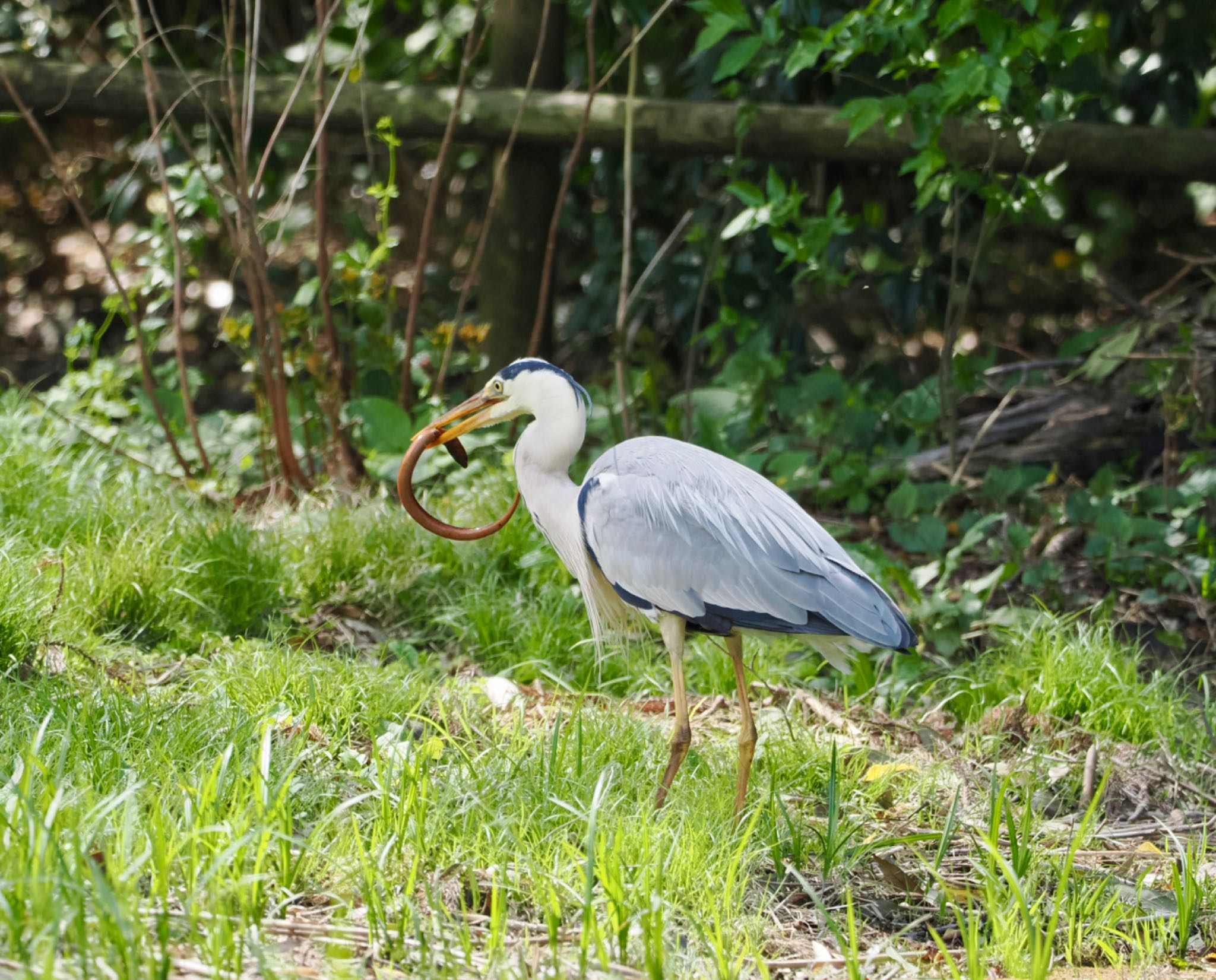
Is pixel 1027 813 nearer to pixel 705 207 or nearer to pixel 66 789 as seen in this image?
pixel 66 789

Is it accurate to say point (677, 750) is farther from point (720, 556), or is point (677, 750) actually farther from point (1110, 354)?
point (1110, 354)

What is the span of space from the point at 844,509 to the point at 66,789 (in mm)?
3291

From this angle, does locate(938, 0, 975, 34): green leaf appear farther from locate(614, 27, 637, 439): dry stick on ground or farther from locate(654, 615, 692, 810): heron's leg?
locate(654, 615, 692, 810): heron's leg

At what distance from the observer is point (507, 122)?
16.5 ft

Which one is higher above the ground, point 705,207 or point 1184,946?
point 705,207

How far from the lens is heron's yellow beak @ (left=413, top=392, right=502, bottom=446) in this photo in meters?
3.18

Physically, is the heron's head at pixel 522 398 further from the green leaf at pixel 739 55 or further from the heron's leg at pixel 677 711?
the green leaf at pixel 739 55

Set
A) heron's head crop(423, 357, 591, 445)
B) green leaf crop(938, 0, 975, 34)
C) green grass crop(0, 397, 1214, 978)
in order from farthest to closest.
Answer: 1. green leaf crop(938, 0, 975, 34)
2. heron's head crop(423, 357, 591, 445)
3. green grass crop(0, 397, 1214, 978)

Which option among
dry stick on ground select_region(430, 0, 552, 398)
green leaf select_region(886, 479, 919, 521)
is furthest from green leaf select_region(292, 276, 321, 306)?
green leaf select_region(886, 479, 919, 521)

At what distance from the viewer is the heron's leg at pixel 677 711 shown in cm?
289

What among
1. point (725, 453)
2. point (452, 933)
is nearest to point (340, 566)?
point (725, 453)

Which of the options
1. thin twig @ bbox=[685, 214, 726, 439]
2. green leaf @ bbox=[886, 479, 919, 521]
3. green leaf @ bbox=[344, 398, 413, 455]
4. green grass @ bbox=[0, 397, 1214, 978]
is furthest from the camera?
thin twig @ bbox=[685, 214, 726, 439]

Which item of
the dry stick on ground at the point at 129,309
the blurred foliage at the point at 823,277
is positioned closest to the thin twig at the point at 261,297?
the blurred foliage at the point at 823,277

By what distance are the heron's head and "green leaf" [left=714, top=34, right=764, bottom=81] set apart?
61.4 inches
